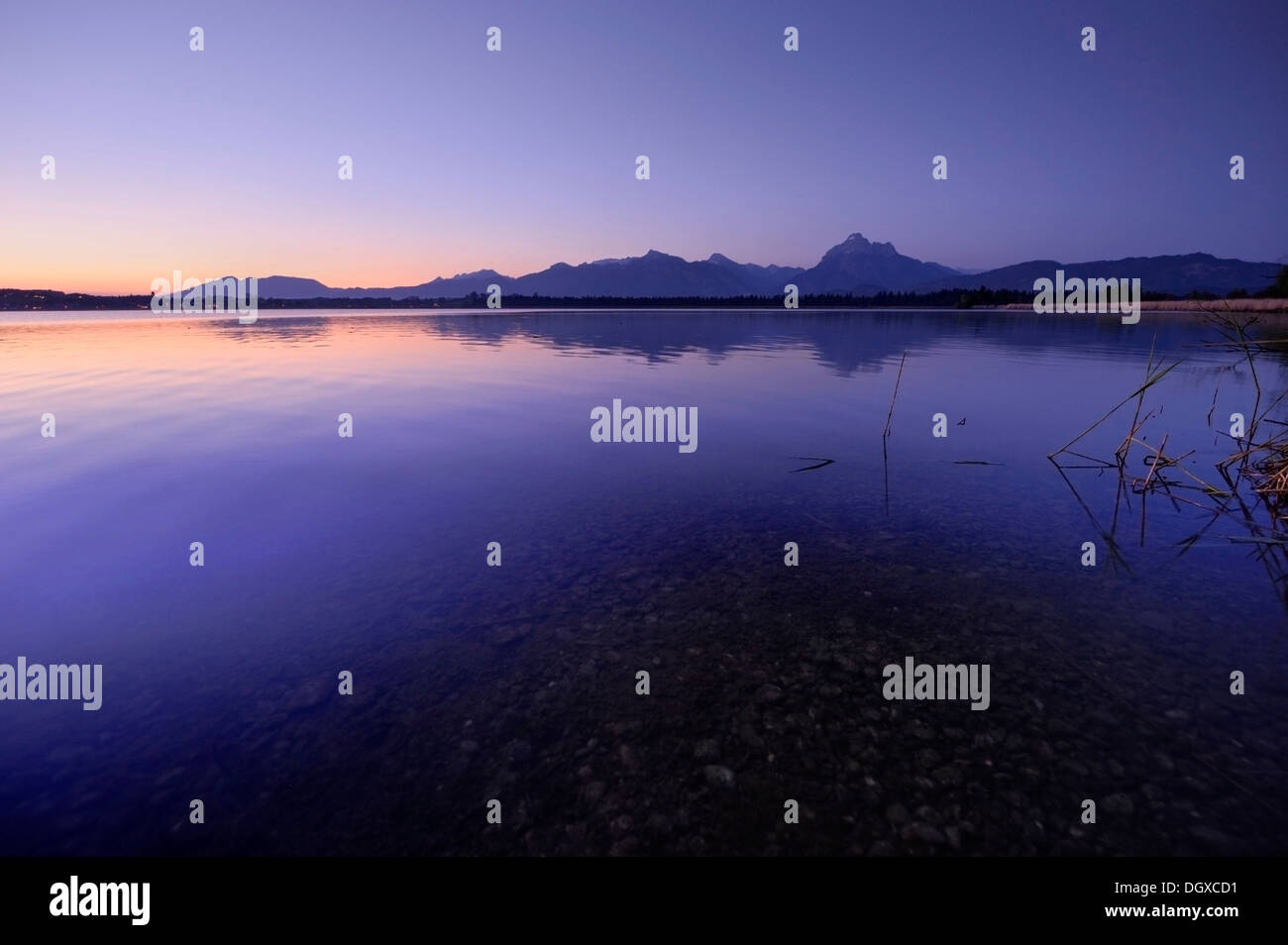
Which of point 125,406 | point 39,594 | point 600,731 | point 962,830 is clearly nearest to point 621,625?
point 600,731

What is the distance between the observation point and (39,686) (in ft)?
19.5

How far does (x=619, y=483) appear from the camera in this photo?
12984 mm

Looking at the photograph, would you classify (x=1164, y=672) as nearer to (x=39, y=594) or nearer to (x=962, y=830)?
(x=962, y=830)

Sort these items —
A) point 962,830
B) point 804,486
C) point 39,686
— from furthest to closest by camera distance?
point 804,486
point 39,686
point 962,830

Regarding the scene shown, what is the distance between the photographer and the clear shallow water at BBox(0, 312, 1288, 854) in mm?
4387

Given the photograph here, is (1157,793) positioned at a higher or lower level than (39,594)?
lower

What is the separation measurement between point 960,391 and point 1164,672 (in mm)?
23646

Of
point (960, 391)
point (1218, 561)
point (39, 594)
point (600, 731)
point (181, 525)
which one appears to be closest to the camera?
point (600, 731)

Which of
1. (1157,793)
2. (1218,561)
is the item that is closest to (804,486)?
(1218,561)

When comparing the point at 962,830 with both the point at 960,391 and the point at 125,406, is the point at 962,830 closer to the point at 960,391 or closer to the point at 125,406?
the point at 960,391

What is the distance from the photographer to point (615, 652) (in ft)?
21.4

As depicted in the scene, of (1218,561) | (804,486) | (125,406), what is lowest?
(1218,561)

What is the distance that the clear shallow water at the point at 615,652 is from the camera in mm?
4387

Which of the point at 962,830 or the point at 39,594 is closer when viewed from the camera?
the point at 962,830
